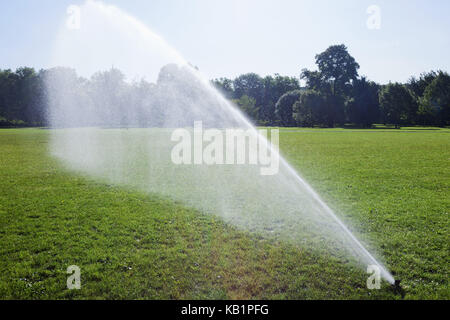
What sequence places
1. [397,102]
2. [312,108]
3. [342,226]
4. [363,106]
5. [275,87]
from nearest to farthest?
[342,226], [397,102], [312,108], [363,106], [275,87]

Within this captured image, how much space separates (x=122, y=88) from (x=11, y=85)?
41249 mm

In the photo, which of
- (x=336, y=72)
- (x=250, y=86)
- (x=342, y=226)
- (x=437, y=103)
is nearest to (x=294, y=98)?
(x=336, y=72)

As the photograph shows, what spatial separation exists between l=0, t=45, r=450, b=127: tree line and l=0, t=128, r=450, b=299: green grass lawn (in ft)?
160

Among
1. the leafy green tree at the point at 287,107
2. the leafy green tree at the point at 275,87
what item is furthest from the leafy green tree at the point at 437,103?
the leafy green tree at the point at 275,87

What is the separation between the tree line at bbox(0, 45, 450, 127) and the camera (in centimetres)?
6788

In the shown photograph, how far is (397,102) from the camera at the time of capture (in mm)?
72938

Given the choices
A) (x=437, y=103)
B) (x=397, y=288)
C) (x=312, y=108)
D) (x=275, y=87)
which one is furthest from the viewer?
(x=275, y=87)

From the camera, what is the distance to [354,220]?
738 cm

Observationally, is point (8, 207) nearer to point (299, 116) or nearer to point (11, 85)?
point (299, 116)

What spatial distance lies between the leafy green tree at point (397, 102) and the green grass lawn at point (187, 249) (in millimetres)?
73472

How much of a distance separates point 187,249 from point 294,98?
294 ft

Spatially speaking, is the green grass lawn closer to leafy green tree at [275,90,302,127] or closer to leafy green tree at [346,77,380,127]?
leafy green tree at [346,77,380,127]

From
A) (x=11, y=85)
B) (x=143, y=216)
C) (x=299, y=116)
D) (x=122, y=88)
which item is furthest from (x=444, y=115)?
(x=11, y=85)

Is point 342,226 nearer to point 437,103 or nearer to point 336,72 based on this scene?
point 437,103
